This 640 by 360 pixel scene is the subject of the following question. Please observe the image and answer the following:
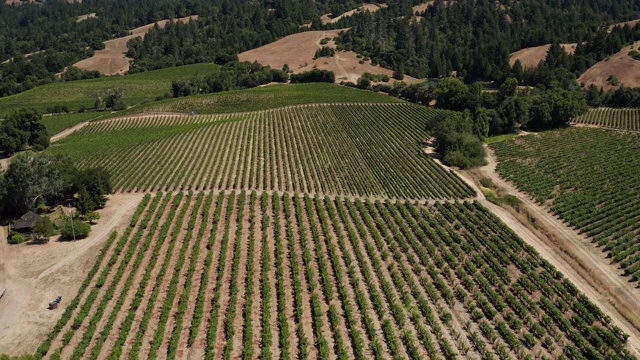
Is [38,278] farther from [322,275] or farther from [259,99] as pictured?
[259,99]

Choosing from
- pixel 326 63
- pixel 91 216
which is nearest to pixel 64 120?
pixel 91 216

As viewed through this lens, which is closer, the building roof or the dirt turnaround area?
the dirt turnaround area

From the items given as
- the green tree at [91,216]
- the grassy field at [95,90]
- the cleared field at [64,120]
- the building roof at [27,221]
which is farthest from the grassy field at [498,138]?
the grassy field at [95,90]

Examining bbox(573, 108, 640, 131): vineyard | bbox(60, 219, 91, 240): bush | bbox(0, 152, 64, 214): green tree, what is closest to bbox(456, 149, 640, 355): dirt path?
bbox(60, 219, 91, 240): bush

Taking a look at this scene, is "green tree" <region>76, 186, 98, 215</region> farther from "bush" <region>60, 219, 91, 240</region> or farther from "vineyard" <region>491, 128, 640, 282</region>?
"vineyard" <region>491, 128, 640, 282</region>

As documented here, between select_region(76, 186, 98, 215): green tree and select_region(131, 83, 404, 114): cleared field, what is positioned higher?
select_region(131, 83, 404, 114): cleared field

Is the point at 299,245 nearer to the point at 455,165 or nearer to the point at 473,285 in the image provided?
the point at 473,285

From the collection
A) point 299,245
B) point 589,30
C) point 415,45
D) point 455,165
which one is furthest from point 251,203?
point 589,30
